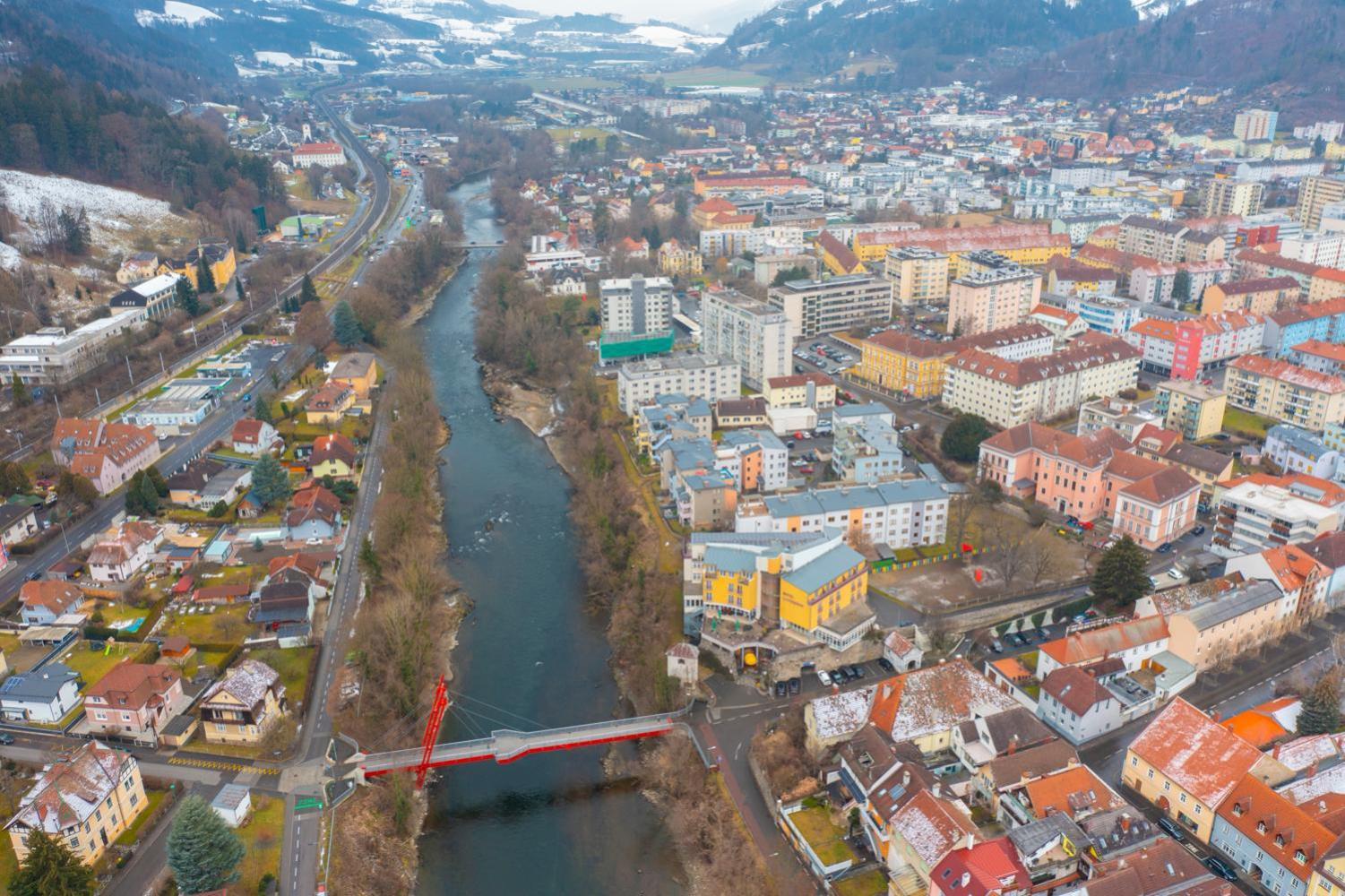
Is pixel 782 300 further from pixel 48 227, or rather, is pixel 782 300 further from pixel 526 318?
pixel 48 227

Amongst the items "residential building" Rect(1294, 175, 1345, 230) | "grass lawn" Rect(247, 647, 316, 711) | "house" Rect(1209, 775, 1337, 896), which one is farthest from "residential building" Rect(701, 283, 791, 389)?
"residential building" Rect(1294, 175, 1345, 230)

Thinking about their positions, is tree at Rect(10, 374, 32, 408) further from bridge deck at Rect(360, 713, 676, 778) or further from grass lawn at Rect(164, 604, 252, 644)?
bridge deck at Rect(360, 713, 676, 778)

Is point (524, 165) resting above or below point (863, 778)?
above

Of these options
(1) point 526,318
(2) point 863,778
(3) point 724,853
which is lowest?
(3) point 724,853

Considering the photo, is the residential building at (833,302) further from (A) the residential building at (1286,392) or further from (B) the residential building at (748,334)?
(A) the residential building at (1286,392)

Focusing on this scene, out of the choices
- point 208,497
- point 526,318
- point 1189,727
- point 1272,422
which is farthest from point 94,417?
point 1272,422

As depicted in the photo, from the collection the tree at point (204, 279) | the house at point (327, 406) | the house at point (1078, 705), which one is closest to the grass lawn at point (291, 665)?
the house at point (327, 406)

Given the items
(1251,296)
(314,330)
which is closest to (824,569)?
(314,330)
